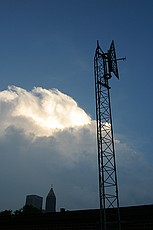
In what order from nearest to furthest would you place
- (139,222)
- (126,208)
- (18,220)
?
(139,222) < (126,208) < (18,220)

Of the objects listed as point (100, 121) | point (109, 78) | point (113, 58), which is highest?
point (113, 58)

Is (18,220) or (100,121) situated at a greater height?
(100,121)

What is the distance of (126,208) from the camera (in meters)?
30.1

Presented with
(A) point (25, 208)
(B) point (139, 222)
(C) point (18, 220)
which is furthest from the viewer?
(A) point (25, 208)

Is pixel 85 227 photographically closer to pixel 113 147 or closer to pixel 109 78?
pixel 113 147

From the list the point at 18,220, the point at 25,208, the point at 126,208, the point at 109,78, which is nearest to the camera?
the point at 126,208

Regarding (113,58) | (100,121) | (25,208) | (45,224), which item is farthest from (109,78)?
(25,208)

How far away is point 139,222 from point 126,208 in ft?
7.94

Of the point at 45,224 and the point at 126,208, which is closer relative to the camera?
the point at 126,208

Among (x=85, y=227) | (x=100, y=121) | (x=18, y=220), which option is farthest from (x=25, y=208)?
(x=100, y=121)

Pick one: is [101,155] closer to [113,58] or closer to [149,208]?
[149,208]

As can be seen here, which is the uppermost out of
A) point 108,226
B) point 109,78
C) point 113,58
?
point 113,58

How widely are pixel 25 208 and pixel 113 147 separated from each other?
66.9 metres

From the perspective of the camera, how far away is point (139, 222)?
28.0 metres
